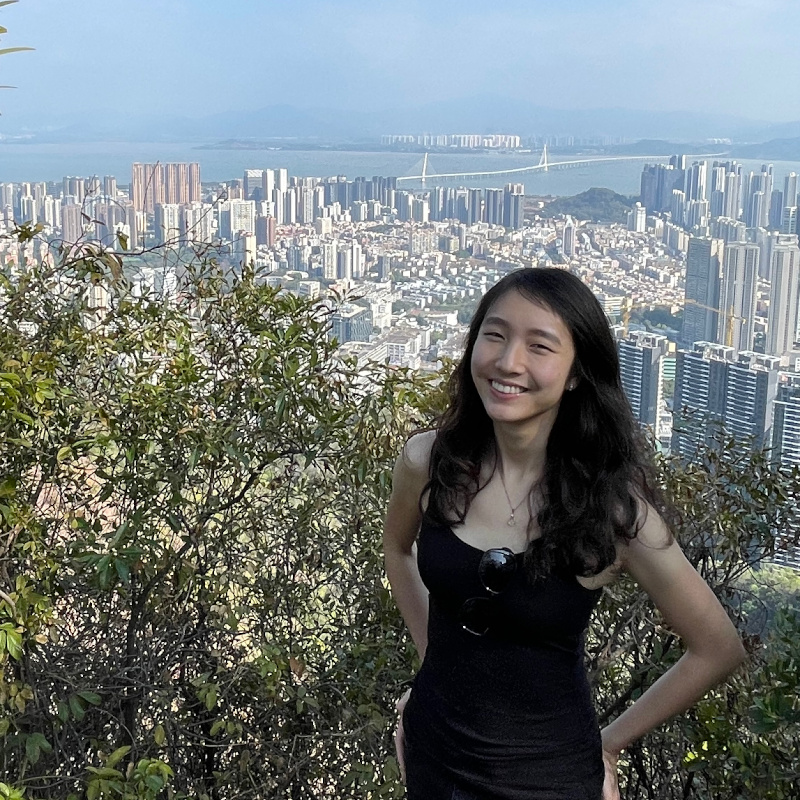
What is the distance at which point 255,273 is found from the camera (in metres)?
2.66

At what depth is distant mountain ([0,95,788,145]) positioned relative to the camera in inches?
139

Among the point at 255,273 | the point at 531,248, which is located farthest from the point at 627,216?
the point at 255,273

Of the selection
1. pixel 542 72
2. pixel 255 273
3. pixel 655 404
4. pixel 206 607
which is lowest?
pixel 206 607

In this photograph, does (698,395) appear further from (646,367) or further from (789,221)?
(789,221)

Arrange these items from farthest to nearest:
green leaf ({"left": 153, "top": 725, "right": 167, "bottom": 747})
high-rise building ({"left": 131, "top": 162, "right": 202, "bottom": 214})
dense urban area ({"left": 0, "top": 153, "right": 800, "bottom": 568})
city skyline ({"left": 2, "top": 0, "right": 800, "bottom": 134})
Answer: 1. city skyline ({"left": 2, "top": 0, "right": 800, "bottom": 134})
2. high-rise building ({"left": 131, "top": 162, "right": 202, "bottom": 214})
3. dense urban area ({"left": 0, "top": 153, "right": 800, "bottom": 568})
4. green leaf ({"left": 153, "top": 725, "right": 167, "bottom": 747})

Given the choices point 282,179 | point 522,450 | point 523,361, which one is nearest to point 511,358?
point 523,361

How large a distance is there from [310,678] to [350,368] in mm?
859

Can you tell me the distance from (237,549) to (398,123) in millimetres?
1929

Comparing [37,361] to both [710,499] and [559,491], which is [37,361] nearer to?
[559,491]

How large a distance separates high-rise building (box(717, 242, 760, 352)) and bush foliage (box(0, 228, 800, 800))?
0.52 meters

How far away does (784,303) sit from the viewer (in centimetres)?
299

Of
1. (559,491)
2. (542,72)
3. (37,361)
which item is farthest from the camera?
(542,72)

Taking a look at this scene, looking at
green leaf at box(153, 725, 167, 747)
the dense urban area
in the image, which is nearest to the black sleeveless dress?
green leaf at box(153, 725, 167, 747)

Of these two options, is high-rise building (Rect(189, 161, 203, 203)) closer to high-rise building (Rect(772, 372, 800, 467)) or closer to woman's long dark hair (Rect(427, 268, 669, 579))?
woman's long dark hair (Rect(427, 268, 669, 579))
